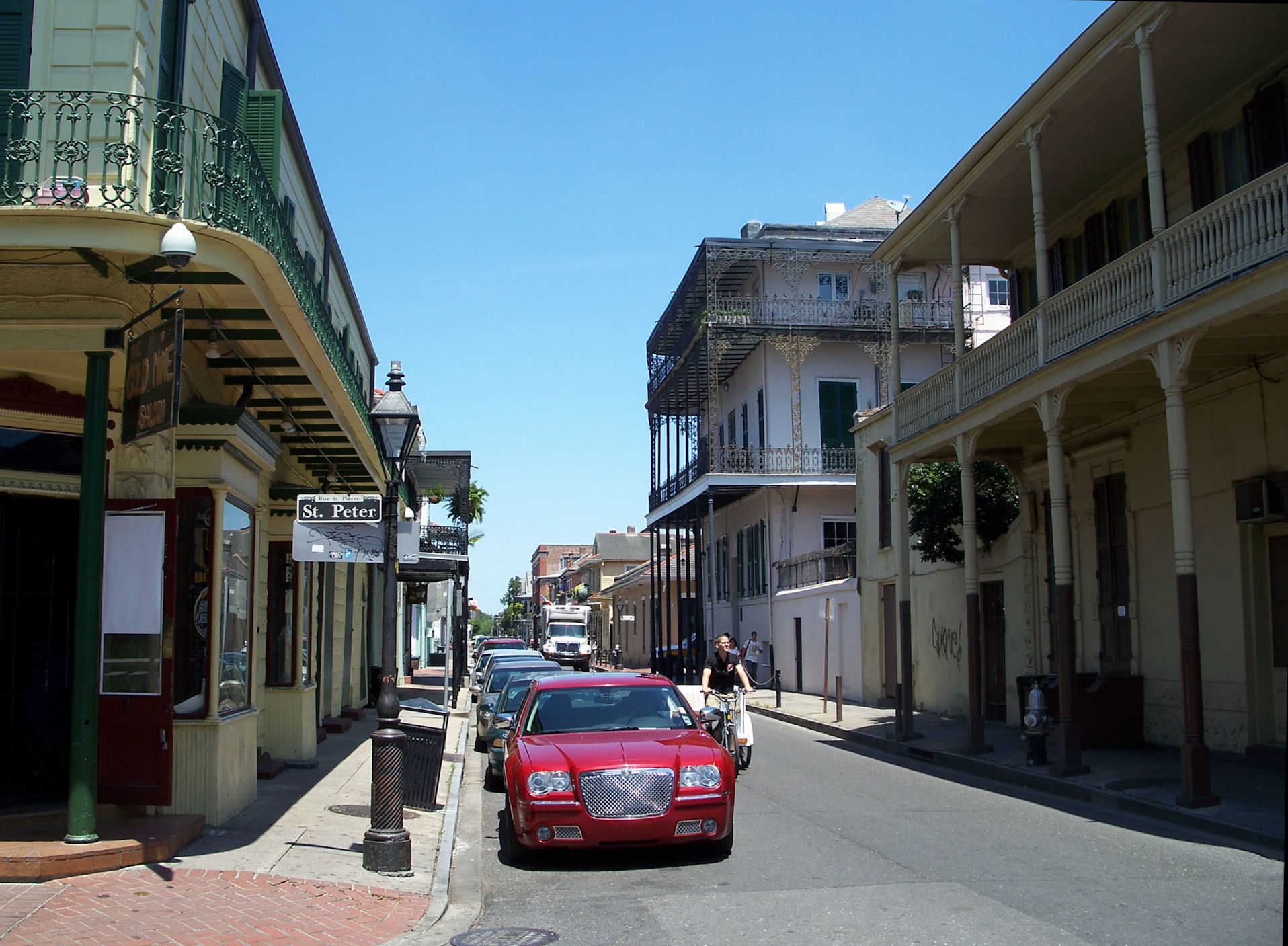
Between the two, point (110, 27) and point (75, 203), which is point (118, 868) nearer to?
point (75, 203)

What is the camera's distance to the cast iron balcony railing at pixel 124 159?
7500 mm

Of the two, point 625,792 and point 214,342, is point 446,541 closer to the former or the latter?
point 214,342

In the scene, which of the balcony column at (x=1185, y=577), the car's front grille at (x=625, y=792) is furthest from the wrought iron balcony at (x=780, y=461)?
the car's front grille at (x=625, y=792)

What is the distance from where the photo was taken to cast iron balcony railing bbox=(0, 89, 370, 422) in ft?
24.6

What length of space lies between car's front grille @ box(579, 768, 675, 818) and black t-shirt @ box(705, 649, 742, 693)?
6183 millimetres

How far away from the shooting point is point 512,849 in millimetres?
9406

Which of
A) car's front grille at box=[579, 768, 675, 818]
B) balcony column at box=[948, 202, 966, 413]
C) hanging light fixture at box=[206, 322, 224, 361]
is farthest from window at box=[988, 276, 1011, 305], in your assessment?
car's front grille at box=[579, 768, 675, 818]

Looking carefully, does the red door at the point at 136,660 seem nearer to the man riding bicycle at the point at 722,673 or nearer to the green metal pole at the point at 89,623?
the green metal pole at the point at 89,623

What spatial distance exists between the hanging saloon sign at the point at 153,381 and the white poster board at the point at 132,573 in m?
0.94

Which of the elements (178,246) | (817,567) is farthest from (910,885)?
(817,567)

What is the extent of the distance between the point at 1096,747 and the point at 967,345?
650 inches

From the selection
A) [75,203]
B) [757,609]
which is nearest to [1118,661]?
[75,203]

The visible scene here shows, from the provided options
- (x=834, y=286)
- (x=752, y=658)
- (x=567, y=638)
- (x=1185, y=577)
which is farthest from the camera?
(x=567, y=638)

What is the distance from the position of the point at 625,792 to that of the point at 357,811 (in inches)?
163
